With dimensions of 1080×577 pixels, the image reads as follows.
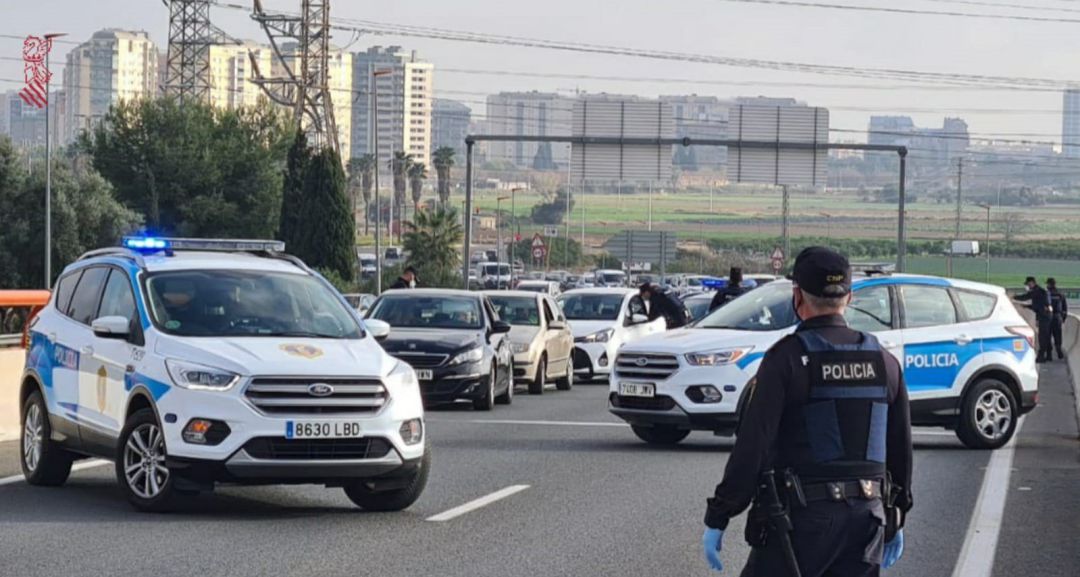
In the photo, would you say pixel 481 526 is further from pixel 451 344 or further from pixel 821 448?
Result: pixel 451 344

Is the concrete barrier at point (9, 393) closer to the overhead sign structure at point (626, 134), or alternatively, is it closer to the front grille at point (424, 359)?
the front grille at point (424, 359)

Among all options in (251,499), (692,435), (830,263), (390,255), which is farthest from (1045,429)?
(390,255)

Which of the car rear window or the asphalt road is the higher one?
the car rear window

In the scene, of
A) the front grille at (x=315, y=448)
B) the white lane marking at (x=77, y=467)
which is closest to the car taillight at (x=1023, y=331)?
the front grille at (x=315, y=448)

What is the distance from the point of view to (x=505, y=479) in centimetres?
1499

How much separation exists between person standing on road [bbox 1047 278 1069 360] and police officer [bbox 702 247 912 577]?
3807 centimetres

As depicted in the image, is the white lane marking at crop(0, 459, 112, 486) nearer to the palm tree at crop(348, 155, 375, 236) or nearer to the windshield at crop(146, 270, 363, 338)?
the windshield at crop(146, 270, 363, 338)

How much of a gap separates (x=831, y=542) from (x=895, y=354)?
1280 centimetres

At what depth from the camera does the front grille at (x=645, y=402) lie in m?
17.6

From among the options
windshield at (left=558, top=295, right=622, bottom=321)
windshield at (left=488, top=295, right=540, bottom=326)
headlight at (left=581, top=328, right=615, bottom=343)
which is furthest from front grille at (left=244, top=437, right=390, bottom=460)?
windshield at (left=558, top=295, right=622, bottom=321)

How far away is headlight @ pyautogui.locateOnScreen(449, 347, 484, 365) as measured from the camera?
23000 millimetres

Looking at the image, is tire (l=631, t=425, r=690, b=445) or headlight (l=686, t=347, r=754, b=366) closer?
headlight (l=686, t=347, r=754, b=366)

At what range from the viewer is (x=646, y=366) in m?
17.9

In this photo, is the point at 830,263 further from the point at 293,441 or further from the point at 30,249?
the point at 30,249
